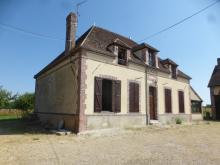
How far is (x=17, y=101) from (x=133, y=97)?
23.8 meters

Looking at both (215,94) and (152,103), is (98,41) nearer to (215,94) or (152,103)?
(152,103)

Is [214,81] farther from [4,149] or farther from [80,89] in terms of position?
[4,149]

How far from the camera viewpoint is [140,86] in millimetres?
12812

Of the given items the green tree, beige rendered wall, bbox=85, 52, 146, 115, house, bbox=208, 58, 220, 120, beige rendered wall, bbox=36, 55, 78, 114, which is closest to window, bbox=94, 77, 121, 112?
beige rendered wall, bbox=85, 52, 146, 115

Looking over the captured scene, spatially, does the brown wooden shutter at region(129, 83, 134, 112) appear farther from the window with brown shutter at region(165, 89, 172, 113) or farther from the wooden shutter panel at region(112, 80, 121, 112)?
the window with brown shutter at region(165, 89, 172, 113)

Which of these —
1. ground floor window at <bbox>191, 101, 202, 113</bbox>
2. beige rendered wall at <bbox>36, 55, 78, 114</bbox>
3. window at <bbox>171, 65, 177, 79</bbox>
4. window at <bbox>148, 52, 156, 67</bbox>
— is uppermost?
window at <bbox>148, 52, 156, 67</bbox>

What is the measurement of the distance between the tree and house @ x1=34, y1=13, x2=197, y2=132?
59.5 ft

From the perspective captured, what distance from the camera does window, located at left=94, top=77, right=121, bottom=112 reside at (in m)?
10.1

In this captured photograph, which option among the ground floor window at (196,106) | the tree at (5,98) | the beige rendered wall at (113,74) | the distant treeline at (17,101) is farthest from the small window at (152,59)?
the tree at (5,98)

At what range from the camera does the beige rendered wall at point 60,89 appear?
1023cm

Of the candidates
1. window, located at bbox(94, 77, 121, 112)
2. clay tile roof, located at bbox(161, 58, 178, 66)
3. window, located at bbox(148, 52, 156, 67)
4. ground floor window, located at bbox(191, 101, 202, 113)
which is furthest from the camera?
ground floor window, located at bbox(191, 101, 202, 113)

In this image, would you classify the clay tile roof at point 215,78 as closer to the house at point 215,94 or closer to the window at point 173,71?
the house at point 215,94

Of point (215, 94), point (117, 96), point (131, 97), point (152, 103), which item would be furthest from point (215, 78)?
point (117, 96)

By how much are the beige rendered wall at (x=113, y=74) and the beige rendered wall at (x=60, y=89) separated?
2.44ft
